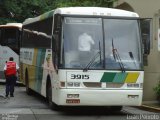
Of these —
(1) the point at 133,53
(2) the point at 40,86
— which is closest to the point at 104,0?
(2) the point at 40,86

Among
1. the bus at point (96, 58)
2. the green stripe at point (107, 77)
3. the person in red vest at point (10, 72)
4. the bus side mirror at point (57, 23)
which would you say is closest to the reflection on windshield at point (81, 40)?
the bus at point (96, 58)

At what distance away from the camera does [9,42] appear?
31.1m

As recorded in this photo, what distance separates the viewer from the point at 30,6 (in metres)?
47.0

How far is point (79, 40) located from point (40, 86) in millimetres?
4445

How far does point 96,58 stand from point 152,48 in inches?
224

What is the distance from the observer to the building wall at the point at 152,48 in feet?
67.7

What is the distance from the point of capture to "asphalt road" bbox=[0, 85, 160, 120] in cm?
1542

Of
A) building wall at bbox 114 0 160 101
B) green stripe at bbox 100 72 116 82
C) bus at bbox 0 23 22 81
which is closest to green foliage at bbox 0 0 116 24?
bus at bbox 0 23 22 81

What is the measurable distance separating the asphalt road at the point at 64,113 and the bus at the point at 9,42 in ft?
36.4

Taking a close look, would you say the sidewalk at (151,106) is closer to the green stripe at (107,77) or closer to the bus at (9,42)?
the green stripe at (107,77)

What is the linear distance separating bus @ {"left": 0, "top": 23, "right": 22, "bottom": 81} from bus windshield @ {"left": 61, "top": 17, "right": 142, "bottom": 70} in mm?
15159

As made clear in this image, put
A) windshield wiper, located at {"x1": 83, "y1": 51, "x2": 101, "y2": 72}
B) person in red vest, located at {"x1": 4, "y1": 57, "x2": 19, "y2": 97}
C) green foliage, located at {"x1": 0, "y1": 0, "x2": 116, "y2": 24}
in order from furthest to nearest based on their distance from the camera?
green foliage, located at {"x1": 0, "y1": 0, "x2": 116, "y2": 24}, person in red vest, located at {"x1": 4, "y1": 57, "x2": 19, "y2": 97}, windshield wiper, located at {"x1": 83, "y1": 51, "x2": 101, "y2": 72}

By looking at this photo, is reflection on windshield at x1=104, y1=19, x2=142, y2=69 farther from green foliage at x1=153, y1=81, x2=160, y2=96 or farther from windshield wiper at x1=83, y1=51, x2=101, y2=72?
green foliage at x1=153, y1=81, x2=160, y2=96

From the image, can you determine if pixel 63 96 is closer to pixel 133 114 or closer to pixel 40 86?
→ pixel 133 114
